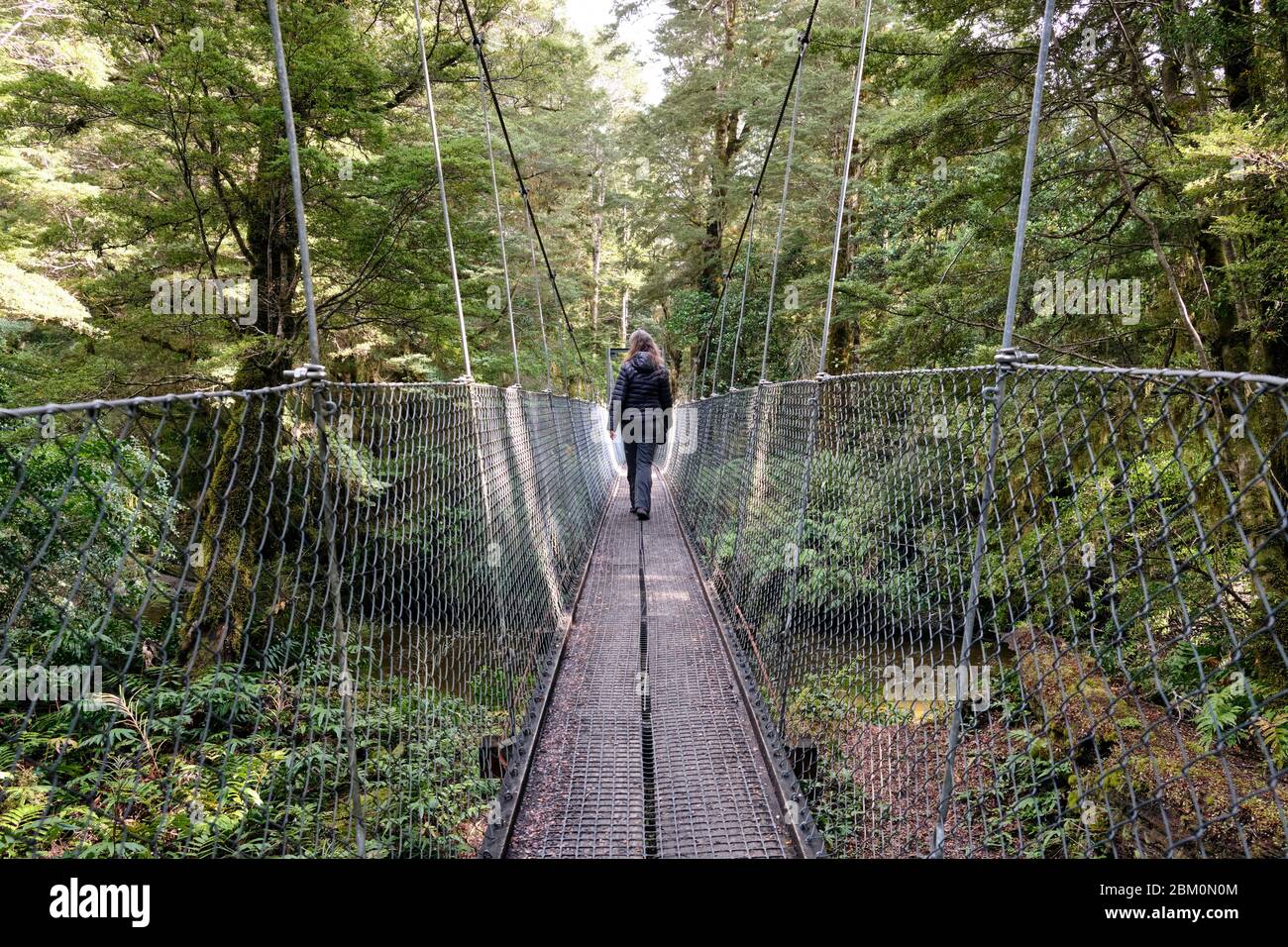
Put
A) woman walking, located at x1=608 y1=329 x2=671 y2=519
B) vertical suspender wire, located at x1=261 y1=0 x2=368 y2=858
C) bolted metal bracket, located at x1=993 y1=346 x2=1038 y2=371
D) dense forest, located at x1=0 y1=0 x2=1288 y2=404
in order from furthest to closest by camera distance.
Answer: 1. woman walking, located at x1=608 y1=329 x2=671 y2=519
2. dense forest, located at x1=0 y1=0 x2=1288 y2=404
3. bolted metal bracket, located at x1=993 y1=346 x2=1038 y2=371
4. vertical suspender wire, located at x1=261 y1=0 x2=368 y2=858

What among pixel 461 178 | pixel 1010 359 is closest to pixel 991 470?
pixel 1010 359

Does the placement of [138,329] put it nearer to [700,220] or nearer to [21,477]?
[21,477]

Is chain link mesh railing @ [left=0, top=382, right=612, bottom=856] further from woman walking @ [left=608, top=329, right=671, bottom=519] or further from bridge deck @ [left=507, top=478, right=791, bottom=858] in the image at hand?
woman walking @ [left=608, top=329, right=671, bottom=519]

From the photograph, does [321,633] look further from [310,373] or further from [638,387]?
[638,387]

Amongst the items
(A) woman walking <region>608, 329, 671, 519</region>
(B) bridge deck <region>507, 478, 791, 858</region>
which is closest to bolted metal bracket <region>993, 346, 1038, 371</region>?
(B) bridge deck <region>507, 478, 791, 858</region>

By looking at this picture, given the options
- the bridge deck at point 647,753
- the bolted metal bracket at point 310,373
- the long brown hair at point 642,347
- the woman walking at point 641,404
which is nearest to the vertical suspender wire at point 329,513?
the bolted metal bracket at point 310,373

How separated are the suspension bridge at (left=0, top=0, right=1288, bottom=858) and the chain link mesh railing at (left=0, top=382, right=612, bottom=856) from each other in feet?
0.08

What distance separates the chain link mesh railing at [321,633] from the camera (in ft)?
3.93

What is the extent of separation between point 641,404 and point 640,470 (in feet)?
1.64

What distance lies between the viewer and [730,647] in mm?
2879

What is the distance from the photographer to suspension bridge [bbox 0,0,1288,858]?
1.30 m
